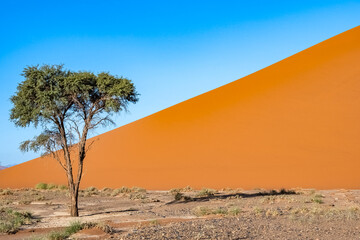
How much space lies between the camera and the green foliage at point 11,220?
12.5 m

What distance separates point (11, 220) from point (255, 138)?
27.2m

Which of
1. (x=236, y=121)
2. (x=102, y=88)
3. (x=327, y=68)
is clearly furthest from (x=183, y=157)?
(x=102, y=88)

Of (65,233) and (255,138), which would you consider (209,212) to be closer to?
(65,233)

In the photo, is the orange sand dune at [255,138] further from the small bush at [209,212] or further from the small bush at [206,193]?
the small bush at [209,212]

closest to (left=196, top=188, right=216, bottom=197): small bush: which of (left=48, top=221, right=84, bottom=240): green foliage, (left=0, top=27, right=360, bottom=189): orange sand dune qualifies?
(left=0, top=27, right=360, bottom=189): orange sand dune

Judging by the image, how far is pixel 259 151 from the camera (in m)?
35.4

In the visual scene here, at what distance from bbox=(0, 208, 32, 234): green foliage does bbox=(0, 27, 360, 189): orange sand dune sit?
1559cm

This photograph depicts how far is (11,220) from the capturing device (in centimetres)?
1440

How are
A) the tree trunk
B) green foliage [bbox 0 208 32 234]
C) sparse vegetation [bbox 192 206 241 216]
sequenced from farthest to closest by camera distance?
the tree trunk
sparse vegetation [bbox 192 206 241 216]
green foliage [bbox 0 208 32 234]

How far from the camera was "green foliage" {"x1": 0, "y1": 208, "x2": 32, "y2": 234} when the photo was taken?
493 inches

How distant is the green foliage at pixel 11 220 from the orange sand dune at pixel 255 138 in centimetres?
1559

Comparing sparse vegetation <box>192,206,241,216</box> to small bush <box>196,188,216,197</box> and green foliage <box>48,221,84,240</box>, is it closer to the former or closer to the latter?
green foliage <box>48,221,84,240</box>

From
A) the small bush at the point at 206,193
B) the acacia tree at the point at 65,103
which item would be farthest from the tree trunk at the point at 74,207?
the small bush at the point at 206,193

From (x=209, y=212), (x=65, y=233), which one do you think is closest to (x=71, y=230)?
(x=65, y=233)
